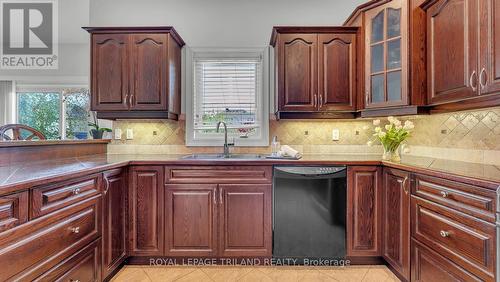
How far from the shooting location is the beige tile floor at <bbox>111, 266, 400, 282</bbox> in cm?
213

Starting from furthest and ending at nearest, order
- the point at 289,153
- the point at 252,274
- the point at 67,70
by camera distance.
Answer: the point at 67,70 → the point at 289,153 → the point at 252,274

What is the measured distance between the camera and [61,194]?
1490mm

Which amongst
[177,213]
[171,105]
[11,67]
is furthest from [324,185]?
[11,67]

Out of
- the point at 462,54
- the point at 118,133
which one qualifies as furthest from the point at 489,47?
the point at 118,133

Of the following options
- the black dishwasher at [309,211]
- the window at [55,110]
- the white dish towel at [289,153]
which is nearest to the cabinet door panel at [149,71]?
the white dish towel at [289,153]

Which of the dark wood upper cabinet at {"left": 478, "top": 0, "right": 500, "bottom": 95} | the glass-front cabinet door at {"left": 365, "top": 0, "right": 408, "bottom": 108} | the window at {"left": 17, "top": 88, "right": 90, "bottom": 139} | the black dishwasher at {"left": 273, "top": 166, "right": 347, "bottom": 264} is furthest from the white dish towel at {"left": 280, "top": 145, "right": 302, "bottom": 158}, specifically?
the window at {"left": 17, "top": 88, "right": 90, "bottom": 139}

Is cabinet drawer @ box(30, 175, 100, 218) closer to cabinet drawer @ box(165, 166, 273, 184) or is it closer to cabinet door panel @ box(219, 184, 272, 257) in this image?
cabinet drawer @ box(165, 166, 273, 184)

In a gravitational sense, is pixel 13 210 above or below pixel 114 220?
above

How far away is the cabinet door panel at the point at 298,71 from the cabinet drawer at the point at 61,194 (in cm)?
174

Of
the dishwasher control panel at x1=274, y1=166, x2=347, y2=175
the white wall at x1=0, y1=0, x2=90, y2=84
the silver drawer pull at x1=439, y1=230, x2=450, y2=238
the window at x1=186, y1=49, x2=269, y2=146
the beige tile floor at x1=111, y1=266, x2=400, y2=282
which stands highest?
the white wall at x1=0, y1=0, x2=90, y2=84

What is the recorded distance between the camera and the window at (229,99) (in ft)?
9.75

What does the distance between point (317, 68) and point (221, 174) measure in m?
1.38

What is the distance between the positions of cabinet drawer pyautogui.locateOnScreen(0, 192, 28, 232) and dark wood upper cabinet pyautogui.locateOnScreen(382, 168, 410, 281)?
2333 mm

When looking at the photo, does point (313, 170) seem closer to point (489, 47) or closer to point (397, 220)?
point (397, 220)
